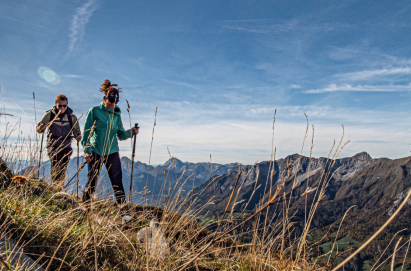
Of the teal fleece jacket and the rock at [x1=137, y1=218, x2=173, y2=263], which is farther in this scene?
the teal fleece jacket

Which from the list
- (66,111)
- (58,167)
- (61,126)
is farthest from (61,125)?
(58,167)

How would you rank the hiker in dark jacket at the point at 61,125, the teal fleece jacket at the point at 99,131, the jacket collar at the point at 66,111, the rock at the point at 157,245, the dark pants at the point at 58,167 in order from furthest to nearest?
the jacket collar at the point at 66,111 < the hiker in dark jacket at the point at 61,125 < the teal fleece jacket at the point at 99,131 < the dark pants at the point at 58,167 < the rock at the point at 157,245

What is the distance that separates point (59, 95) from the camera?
5270mm

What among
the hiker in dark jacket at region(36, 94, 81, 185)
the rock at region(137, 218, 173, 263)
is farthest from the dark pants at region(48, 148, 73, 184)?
the rock at region(137, 218, 173, 263)

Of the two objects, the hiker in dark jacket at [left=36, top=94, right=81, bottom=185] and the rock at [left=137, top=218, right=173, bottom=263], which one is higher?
the hiker in dark jacket at [left=36, top=94, right=81, bottom=185]

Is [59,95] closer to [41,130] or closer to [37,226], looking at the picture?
[41,130]

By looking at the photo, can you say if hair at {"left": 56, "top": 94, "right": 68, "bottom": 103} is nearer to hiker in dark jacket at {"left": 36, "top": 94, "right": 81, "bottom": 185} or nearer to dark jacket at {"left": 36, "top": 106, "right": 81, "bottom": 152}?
hiker in dark jacket at {"left": 36, "top": 94, "right": 81, "bottom": 185}

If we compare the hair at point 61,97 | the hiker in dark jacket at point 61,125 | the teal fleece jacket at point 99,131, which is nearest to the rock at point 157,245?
the teal fleece jacket at point 99,131

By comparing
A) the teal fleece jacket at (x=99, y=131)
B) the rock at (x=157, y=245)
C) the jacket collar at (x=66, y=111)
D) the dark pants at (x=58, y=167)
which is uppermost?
the jacket collar at (x=66, y=111)

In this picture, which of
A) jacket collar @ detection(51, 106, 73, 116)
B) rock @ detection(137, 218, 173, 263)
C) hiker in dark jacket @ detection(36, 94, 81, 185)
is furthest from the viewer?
jacket collar @ detection(51, 106, 73, 116)

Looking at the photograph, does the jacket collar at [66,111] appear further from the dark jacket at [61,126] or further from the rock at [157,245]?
the rock at [157,245]

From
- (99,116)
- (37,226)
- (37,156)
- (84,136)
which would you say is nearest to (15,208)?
(37,226)

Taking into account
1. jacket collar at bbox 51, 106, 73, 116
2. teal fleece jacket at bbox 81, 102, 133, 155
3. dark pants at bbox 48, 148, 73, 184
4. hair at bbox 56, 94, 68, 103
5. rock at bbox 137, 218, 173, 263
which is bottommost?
rock at bbox 137, 218, 173, 263

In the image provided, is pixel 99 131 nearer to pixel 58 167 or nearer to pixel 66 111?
pixel 58 167
